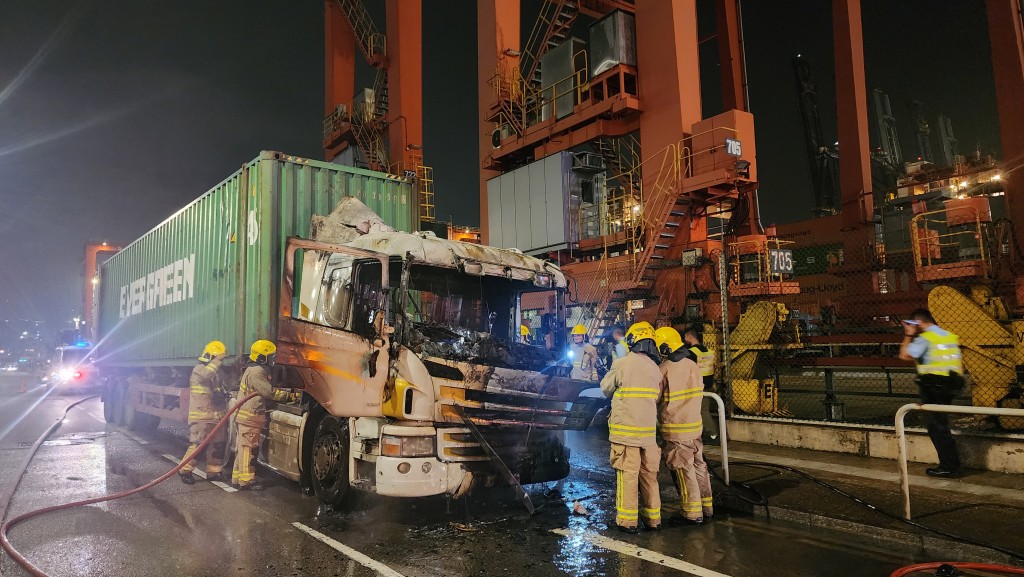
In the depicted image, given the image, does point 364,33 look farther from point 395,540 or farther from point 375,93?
point 395,540

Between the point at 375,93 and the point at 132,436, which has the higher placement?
the point at 375,93

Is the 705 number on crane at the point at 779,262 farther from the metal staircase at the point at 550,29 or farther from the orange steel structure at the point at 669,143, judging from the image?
the metal staircase at the point at 550,29

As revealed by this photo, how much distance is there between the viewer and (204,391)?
25.2ft

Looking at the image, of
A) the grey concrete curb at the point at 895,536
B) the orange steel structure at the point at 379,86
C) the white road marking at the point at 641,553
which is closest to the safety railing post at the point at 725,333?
the grey concrete curb at the point at 895,536

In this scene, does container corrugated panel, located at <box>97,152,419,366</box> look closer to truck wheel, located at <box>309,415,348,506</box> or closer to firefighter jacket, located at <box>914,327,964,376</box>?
truck wheel, located at <box>309,415,348,506</box>

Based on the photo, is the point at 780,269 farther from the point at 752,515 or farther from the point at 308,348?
the point at 308,348

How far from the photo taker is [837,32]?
1961 cm

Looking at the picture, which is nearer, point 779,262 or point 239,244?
point 239,244

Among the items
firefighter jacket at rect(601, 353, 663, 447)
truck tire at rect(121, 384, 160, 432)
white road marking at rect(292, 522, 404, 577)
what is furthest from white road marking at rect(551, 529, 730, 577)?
truck tire at rect(121, 384, 160, 432)

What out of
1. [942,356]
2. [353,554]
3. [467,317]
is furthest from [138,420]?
[942,356]

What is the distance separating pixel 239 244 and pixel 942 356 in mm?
8077

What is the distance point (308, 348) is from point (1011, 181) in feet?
38.0

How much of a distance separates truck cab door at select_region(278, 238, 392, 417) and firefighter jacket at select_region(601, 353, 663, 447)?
1996 mm

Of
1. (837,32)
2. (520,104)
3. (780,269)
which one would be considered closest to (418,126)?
(520,104)
